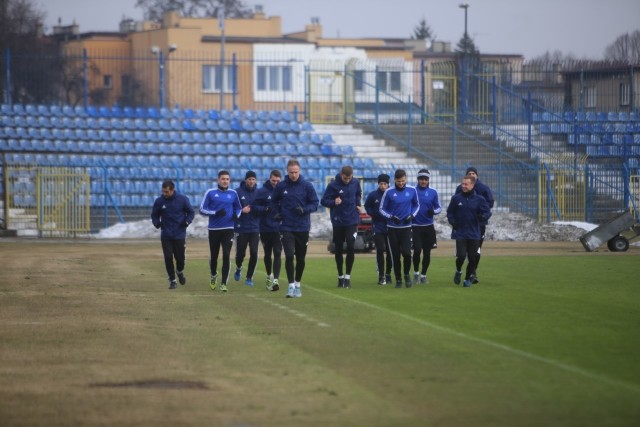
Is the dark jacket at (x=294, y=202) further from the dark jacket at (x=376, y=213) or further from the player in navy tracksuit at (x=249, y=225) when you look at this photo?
the dark jacket at (x=376, y=213)

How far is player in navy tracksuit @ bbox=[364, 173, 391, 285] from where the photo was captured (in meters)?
22.1

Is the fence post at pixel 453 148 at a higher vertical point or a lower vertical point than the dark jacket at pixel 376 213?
higher

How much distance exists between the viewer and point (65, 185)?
4156 centimetres

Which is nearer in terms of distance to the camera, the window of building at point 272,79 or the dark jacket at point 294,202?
the dark jacket at point 294,202

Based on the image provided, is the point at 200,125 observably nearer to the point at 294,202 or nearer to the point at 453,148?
the point at 453,148

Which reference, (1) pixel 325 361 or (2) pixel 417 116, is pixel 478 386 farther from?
(2) pixel 417 116

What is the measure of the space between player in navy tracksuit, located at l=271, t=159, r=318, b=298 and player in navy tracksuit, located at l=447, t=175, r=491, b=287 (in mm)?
2856

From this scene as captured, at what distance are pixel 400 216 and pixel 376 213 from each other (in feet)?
3.78

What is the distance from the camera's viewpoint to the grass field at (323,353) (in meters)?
9.78

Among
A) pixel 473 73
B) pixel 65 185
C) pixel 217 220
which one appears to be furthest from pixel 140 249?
pixel 473 73

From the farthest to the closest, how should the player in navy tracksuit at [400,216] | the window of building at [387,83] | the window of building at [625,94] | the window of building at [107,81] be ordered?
the window of building at [107,81], the window of building at [387,83], the window of building at [625,94], the player in navy tracksuit at [400,216]

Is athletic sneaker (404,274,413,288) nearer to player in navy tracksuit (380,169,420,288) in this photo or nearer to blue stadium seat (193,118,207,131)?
player in navy tracksuit (380,169,420,288)

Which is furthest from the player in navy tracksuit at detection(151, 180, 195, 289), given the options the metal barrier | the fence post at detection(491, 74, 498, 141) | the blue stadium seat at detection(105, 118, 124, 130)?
the fence post at detection(491, 74, 498, 141)

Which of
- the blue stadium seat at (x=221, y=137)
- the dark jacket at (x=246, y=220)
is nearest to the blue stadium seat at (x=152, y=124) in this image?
the blue stadium seat at (x=221, y=137)
